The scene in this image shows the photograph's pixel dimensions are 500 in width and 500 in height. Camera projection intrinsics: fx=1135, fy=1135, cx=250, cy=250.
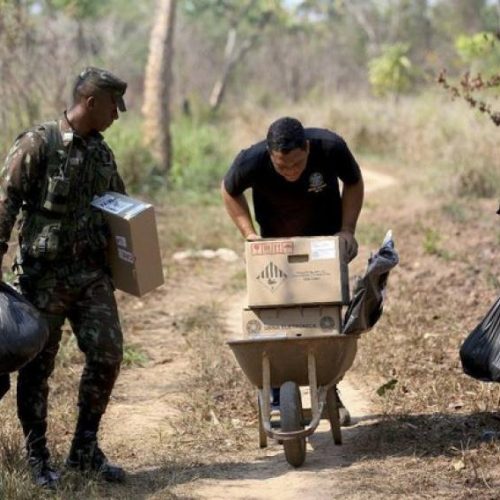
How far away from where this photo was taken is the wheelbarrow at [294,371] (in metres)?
5.48

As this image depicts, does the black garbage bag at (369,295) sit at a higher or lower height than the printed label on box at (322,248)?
lower

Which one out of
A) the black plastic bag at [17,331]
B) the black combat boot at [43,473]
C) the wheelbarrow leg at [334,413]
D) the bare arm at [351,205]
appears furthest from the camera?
the bare arm at [351,205]

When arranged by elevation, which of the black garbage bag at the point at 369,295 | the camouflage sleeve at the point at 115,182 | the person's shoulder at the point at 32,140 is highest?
the person's shoulder at the point at 32,140

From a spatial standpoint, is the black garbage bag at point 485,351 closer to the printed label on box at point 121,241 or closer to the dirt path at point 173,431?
the dirt path at point 173,431

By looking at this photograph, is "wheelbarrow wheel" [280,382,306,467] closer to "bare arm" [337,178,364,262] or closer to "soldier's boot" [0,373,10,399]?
"bare arm" [337,178,364,262]

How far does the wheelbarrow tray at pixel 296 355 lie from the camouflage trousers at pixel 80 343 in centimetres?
60

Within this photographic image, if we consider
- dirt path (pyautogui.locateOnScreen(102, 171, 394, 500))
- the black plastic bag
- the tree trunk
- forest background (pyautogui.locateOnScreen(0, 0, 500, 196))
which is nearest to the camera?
the black plastic bag

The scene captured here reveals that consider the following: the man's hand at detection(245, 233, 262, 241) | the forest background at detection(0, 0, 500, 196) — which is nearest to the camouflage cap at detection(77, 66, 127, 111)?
the man's hand at detection(245, 233, 262, 241)

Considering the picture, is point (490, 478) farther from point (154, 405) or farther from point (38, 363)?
point (154, 405)

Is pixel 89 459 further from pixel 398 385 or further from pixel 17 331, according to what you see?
pixel 398 385

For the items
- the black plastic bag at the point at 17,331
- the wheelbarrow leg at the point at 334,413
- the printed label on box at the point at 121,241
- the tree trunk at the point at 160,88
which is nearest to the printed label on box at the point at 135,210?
the printed label on box at the point at 121,241

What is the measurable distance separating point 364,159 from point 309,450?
18191 millimetres

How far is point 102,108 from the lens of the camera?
5180 millimetres

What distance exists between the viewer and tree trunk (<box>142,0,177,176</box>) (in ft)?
63.3
